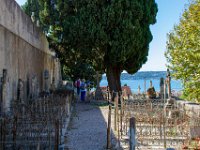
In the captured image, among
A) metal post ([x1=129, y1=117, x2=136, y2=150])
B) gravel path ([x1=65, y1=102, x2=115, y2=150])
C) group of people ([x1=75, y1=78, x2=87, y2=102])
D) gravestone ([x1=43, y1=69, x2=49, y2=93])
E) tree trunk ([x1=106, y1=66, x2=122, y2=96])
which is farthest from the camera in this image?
group of people ([x1=75, y1=78, x2=87, y2=102])

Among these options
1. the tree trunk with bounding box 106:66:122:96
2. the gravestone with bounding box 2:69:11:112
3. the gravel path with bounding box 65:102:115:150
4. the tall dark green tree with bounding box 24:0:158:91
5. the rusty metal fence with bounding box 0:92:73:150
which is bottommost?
the gravel path with bounding box 65:102:115:150

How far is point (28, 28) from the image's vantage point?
49.7 ft

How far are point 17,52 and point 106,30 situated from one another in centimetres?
613

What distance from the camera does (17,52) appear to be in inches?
510

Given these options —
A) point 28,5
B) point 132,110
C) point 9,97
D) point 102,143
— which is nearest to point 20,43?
point 9,97

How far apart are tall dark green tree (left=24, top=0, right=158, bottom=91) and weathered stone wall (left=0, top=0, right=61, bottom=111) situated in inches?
70.1

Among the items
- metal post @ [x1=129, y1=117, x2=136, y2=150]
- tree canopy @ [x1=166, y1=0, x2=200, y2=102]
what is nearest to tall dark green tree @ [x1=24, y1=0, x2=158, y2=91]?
tree canopy @ [x1=166, y1=0, x2=200, y2=102]

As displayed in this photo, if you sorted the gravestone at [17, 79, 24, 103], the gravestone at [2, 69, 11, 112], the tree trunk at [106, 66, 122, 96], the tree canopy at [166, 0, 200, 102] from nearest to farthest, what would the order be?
the tree canopy at [166, 0, 200, 102] → the gravestone at [2, 69, 11, 112] → the gravestone at [17, 79, 24, 103] → the tree trunk at [106, 66, 122, 96]

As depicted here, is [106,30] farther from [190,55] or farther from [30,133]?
[30,133]

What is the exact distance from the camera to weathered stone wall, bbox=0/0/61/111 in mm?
10953

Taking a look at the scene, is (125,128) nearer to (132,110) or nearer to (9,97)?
(132,110)

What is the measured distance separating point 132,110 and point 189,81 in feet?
8.39

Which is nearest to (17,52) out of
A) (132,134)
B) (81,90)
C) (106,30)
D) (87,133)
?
(87,133)

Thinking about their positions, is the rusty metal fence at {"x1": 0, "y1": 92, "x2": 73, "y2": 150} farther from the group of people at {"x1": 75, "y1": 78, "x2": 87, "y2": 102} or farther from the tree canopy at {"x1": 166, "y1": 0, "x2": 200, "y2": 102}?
the group of people at {"x1": 75, "y1": 78, "x2": 87, "y2": 102}
